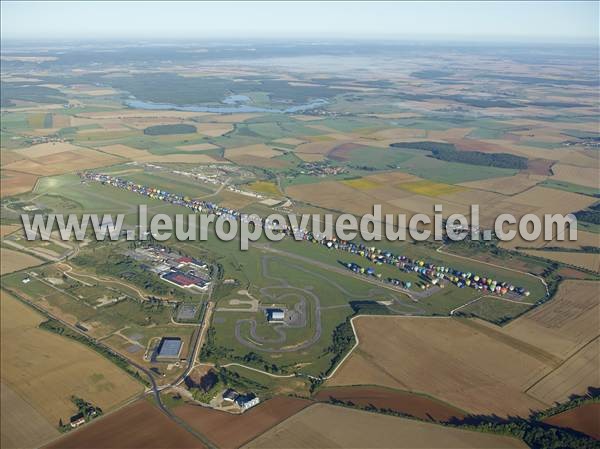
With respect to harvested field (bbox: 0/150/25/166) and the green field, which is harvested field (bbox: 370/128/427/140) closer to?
harvested field (bbox: 0/150/25/166)

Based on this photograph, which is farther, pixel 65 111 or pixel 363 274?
pixel 65 111

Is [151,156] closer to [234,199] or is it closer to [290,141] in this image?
[290,141]

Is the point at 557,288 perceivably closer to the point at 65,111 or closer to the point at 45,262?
the point at 45,262

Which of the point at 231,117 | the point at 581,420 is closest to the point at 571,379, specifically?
the point at 581,420

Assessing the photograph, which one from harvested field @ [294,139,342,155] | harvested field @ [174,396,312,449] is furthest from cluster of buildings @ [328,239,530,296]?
harvested field @ [294,139,342,155]

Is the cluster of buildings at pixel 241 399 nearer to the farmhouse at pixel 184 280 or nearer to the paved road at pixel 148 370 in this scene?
the paved road at pixel 148 370

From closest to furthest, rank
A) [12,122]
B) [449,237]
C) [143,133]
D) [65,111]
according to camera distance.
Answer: [449,237] → [143,133] → [12,122] → [65,111]

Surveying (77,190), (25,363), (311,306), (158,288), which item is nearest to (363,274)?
(311,306)
